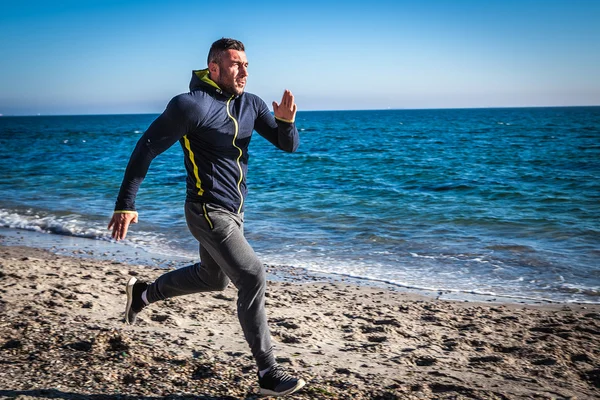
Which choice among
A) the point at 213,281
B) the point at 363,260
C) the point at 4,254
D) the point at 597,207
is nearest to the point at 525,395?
the point at 213,281

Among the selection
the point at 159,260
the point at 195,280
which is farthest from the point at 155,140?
the point at 159,260

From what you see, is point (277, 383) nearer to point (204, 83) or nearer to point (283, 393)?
point (283, 393)

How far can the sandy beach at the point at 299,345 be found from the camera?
351cm

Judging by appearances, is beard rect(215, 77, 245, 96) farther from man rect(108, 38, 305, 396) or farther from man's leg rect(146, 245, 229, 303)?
man's leg rect(146, 245, 229, 303)

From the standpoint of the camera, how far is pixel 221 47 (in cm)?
323

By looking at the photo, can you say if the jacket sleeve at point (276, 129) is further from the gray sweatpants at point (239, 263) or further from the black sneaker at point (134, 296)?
the black sneaker at point (134, 296)

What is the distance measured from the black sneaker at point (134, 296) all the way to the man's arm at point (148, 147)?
1042 mm

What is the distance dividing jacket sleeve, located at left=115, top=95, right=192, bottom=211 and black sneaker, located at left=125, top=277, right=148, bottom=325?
1132mm

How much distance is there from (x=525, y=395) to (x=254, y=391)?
1.77 meters

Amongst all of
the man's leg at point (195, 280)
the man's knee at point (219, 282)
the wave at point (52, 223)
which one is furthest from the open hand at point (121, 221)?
the wave at point (52, 223)

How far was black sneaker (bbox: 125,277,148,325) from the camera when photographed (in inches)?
159

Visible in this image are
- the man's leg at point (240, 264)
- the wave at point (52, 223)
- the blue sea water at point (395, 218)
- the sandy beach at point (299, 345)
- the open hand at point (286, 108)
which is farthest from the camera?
the wave at point (52, 223)

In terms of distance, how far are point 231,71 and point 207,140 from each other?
1.44 feet

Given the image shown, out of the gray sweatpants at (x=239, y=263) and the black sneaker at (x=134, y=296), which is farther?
the black sneaker at (x=134, y=296)
